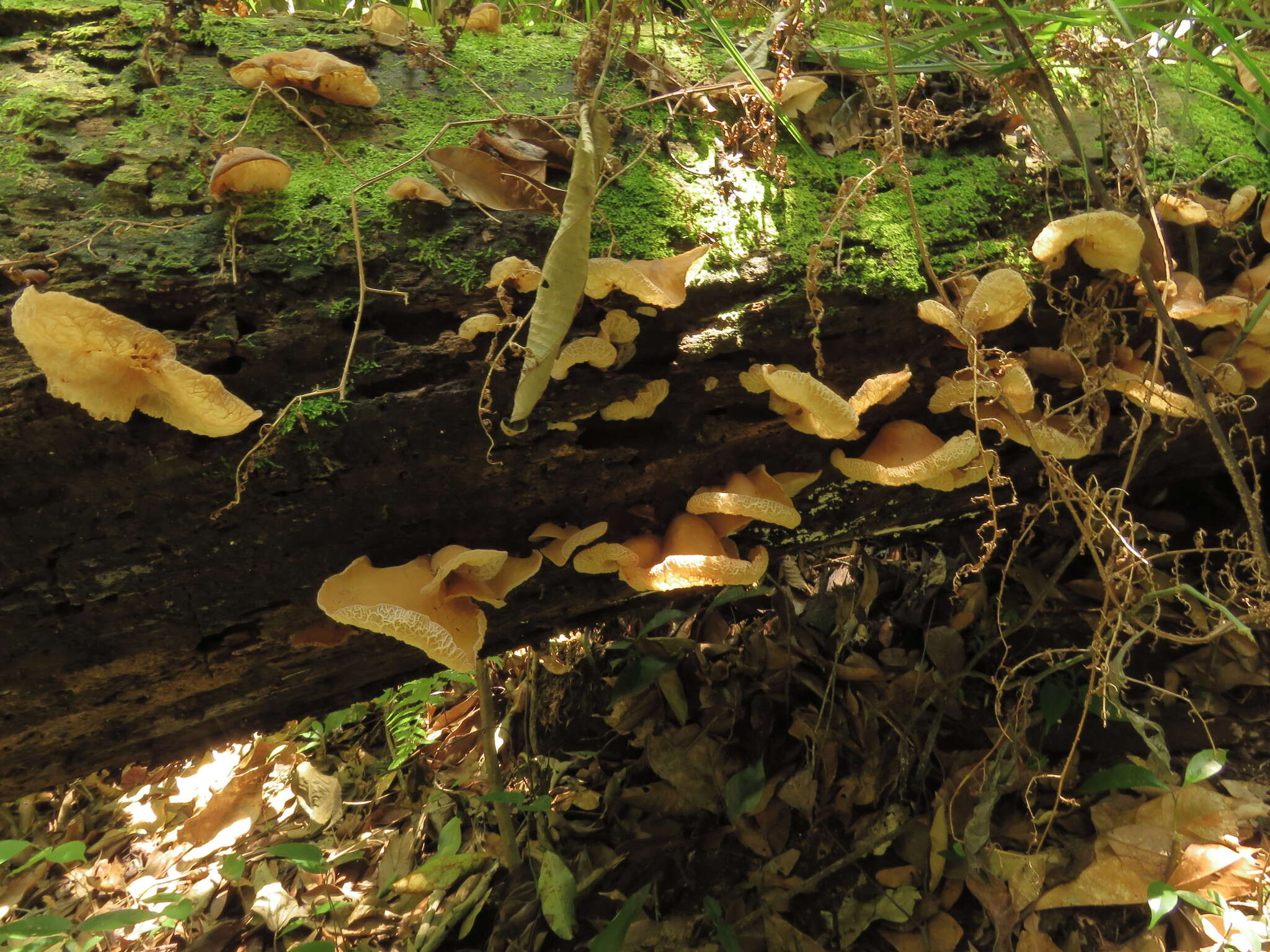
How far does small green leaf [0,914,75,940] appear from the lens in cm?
252

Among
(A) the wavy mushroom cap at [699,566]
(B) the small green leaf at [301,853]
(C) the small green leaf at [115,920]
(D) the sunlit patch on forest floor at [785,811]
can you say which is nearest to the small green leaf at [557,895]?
(D) the sunlit patch on forest floor at [785,811]

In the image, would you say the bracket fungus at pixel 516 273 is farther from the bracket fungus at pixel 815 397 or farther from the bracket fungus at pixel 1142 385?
the bracket fungus at pixel 1142 385

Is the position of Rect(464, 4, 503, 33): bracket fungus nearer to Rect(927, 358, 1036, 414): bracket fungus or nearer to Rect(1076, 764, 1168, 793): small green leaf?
Rect(927, 358, 1036, 414): bracket fungus

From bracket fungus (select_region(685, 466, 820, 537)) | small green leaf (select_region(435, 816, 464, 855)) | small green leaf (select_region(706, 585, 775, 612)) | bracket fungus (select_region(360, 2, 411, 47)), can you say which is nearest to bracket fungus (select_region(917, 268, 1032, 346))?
bracket fungus (select_region(685, 466, 820, 537))

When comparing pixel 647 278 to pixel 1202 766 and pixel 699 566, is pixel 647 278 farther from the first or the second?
pixel 1202 766

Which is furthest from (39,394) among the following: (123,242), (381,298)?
(381,298)

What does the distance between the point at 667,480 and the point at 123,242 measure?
5.10ft

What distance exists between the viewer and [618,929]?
110 inches

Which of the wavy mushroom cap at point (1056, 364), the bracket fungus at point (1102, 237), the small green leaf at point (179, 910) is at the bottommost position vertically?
the small green leaf at point (179, 910)

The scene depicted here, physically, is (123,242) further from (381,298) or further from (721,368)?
(721,368)

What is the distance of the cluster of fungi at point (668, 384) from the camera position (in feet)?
5.34

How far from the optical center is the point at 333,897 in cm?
364

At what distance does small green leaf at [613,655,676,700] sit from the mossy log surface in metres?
1.14

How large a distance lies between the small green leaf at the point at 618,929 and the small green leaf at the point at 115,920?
1.68 meters
